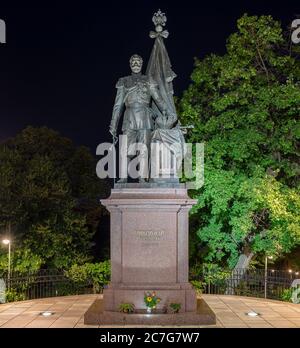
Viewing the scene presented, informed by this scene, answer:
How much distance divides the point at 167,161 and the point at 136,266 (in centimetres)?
245

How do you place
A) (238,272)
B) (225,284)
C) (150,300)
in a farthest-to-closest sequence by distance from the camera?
(238,272), (225,284), (150,300)

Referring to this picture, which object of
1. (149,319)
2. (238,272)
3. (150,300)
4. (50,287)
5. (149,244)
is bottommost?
(50,287)

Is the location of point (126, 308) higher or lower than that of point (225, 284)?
higher

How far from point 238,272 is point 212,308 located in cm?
633

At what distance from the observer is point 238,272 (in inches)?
891

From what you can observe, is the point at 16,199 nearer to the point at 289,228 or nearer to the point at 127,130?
the point at 289,228

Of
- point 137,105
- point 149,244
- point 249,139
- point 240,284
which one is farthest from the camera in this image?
point 249,139

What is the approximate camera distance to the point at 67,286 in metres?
23.9

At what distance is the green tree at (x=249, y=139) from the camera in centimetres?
2206

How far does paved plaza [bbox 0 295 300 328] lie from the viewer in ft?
45.8

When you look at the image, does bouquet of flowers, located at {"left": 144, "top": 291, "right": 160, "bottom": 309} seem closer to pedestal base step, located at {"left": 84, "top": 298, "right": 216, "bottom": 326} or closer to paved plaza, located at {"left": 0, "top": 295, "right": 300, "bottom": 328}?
pedestal base step, located at {"left": 84, "top": 298, "right": 216, "bottom": 326}

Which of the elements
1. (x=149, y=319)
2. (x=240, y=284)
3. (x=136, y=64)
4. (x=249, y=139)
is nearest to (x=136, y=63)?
(x=136, y=64)

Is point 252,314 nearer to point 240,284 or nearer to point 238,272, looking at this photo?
point 240,284
